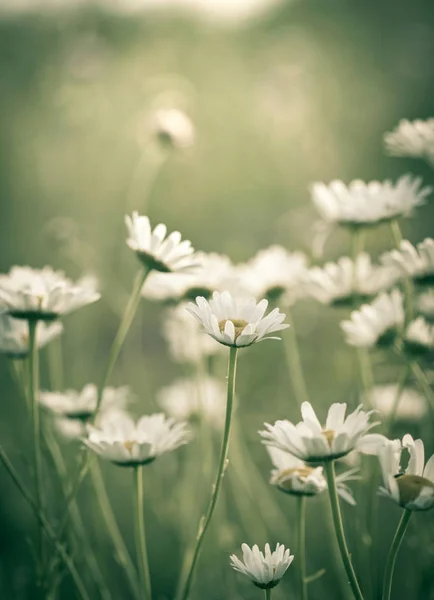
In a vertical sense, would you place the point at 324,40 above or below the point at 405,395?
above

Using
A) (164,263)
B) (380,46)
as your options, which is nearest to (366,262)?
(164,263)

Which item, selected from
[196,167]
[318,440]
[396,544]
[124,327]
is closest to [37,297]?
[124,327]

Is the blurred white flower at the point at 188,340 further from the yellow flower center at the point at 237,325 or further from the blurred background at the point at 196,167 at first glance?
the yellow flower center at the point at 237,325

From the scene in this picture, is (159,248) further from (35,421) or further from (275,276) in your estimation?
(275,276)

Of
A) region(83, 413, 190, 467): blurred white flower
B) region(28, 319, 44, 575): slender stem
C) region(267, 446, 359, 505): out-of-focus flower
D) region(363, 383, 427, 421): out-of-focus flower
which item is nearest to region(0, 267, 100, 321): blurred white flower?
region(28, 319, 44, 575): slender stem

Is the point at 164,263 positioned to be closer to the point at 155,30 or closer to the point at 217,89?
the point at 217,89

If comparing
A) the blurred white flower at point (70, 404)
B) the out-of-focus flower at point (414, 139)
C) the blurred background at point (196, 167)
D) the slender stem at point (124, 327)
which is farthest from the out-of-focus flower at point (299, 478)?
the out-of-focus flower at point (414, 139)
